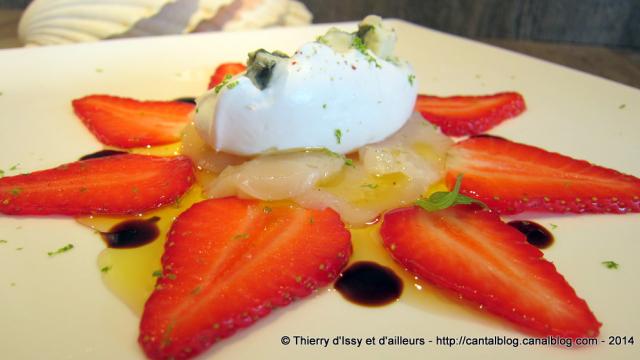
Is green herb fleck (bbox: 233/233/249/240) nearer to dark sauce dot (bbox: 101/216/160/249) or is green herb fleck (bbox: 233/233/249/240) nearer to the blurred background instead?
dark sauce dot (bbox: 101/216/160/249)

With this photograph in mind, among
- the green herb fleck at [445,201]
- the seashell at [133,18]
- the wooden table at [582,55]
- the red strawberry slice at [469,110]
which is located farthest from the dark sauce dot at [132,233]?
the wooden table at [582,55]

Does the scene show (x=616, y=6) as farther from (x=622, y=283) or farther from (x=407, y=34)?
(x=622, y=283)

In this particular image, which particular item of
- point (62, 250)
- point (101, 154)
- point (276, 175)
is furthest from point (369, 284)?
point (101, 154)

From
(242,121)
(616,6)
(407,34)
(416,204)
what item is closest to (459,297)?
(416,204)

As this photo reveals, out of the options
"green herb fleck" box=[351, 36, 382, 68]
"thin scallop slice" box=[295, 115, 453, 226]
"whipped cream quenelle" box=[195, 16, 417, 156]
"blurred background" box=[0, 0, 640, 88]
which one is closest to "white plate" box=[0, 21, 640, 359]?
"thin scallop slice" box=[295, 115, 453, 226]

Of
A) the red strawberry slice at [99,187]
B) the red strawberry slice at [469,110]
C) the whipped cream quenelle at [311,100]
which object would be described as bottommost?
the red strawberry slice at [99,187]

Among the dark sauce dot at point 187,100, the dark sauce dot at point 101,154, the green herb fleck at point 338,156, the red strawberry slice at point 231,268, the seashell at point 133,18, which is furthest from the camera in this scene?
the seashell at point 133,18

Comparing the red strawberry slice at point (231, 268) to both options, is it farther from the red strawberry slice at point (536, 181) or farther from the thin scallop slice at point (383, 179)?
the red strawberry slice at point (536, 181)
